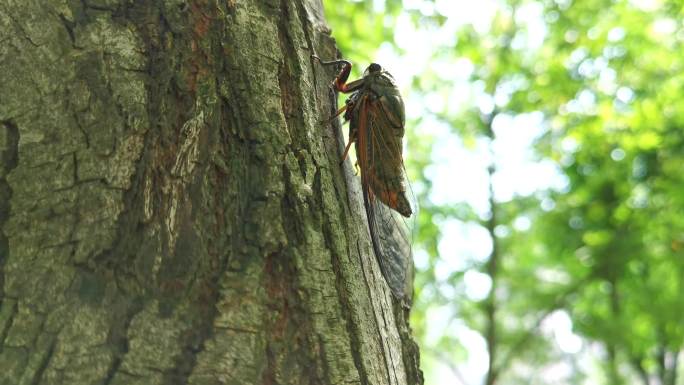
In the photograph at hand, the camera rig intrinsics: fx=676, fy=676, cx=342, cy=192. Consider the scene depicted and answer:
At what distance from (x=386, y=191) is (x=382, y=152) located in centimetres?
15

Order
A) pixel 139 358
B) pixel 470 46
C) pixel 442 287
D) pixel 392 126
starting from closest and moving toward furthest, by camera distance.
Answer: pixel 139 358, pixel 392 126, pixel 470 46, pixel 442 287

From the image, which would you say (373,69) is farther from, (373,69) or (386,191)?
(386,191)

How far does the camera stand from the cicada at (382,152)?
174cm

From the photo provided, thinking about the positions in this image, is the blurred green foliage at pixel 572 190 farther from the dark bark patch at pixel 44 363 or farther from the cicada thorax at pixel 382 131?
the dark bark patch at pixel 44 363

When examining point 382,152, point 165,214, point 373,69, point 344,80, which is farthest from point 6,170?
point 373,69

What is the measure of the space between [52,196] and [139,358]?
0.33 m

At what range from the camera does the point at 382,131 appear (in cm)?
214

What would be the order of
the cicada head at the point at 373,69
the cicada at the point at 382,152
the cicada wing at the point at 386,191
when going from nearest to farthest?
the cicada wing at the point at 386,191
the cicada at the point at 382,152
the cicada head at the point at 373,69

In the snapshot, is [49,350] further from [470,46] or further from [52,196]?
[470,46]

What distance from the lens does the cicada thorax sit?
6.67 feet

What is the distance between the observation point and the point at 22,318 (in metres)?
1.15

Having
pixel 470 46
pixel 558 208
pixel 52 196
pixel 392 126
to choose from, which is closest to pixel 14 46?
pixel 52 196

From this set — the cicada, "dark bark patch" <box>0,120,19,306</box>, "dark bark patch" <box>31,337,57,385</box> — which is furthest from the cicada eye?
"dark bark patch" <box>31,337,57,385</box>

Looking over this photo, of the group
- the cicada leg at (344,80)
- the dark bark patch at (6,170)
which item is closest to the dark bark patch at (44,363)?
the dark bark patch at (6,170)
